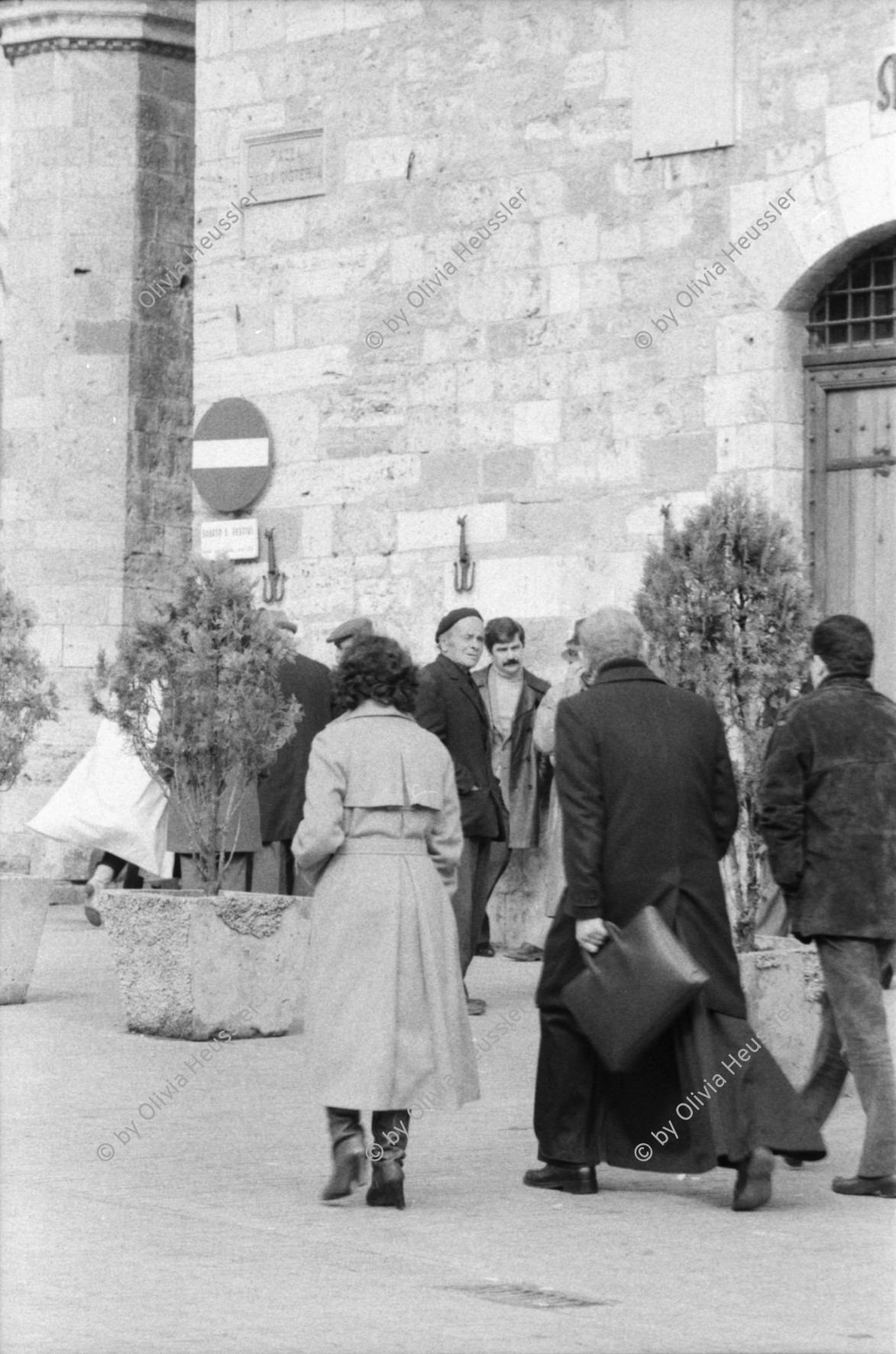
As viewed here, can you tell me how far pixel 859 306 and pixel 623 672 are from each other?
568cm

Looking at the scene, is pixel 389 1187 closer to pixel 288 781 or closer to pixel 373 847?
pixel 373 847

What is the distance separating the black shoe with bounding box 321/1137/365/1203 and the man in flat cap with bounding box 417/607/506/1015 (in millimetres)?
3717

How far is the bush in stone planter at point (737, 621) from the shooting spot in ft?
27.3

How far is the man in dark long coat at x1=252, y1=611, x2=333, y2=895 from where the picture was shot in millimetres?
10875

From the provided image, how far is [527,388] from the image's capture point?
509 inches

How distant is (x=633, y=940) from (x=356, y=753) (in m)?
0.89

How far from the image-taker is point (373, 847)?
6730mm

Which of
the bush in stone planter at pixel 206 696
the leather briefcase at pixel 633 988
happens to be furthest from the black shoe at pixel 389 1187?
the bush in stone planter at pixel 206 696

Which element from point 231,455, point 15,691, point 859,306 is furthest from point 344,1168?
point 231,455

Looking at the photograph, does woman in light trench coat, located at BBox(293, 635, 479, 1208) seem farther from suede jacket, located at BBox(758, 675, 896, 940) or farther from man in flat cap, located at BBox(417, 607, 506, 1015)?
man in flat cap, located at BBox(417, 607, 506, 1015)

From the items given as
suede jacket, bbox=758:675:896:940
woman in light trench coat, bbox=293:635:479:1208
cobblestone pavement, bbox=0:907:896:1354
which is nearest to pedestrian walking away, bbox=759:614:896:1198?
suede jacket, bbox=758:675:896:940

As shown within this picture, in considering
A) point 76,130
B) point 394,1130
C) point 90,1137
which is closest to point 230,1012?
point 90,1137

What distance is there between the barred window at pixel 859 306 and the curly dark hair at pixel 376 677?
574cm

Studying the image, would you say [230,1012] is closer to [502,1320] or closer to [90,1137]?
[90,1137]
